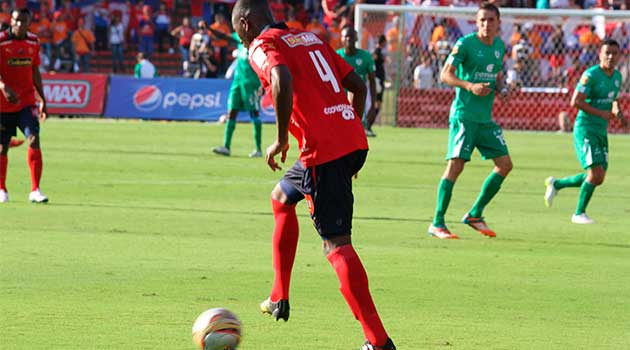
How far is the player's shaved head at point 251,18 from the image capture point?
7.37 meters

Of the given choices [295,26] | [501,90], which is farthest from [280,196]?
[295,26]

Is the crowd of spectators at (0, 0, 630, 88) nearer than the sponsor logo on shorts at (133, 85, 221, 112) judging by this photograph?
Yes

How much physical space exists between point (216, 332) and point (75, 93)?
2584cm

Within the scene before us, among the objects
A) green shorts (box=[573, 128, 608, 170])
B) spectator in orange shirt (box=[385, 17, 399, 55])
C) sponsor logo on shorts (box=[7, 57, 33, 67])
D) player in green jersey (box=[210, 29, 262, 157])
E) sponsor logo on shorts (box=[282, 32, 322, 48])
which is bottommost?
spectator in orange shirt (box=[385, 17, 399, 55])

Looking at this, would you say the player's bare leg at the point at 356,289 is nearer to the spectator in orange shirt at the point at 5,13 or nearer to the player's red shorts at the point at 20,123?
the player's red shorts at the point at 20,123

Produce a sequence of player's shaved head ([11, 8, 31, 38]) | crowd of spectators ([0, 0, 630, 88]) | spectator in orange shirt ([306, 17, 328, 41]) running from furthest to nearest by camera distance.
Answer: spectator in orange shirt ([306, 17, 328, 41]) → crowd of spectators ([0, 0, 630, 88]) → player's shaved head ([11, 8, 31, 38])

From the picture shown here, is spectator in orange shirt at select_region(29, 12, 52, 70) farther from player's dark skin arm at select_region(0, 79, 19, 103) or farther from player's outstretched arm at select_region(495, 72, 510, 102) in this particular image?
player's outstretched arm at select_region(495, 72, 510, 102)

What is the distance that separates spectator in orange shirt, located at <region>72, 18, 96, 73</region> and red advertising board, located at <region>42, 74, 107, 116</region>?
8152 mm

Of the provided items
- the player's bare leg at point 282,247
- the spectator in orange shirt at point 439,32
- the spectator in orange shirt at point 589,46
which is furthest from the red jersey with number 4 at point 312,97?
the spectator in orange shirt at point 439,32

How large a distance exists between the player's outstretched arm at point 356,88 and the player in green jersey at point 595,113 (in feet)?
21.9

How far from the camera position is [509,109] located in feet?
99.5

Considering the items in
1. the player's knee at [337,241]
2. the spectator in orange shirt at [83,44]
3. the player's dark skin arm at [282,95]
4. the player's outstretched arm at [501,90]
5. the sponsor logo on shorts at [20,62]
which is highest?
the player's dark skin arm at [282,95]

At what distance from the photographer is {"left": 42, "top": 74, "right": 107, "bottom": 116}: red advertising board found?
103ft

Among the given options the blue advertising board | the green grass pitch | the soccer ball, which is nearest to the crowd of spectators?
the blue advertising board
